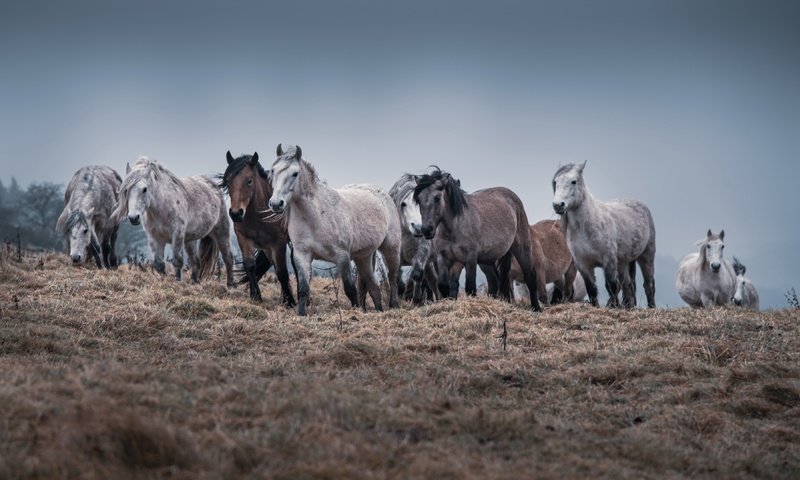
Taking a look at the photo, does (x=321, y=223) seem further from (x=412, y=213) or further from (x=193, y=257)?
(x=193, y=257)

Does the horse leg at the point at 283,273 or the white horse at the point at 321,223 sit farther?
the horse leg at the point at 283,273

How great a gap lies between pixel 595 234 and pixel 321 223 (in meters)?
4.67

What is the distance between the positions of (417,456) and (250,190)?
319 inches

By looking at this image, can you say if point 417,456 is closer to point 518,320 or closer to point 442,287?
point 518,320

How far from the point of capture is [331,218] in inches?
444

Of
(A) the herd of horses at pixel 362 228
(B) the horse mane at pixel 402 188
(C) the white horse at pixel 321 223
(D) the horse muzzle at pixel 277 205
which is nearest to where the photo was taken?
(D) the horse muzzle at pixel 277 205

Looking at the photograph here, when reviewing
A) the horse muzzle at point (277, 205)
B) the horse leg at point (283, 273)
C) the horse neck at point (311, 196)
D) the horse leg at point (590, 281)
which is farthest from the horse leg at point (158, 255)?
the horse leg at point (590, 281)

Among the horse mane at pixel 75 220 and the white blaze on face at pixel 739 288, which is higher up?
the horse mane at pixel 75 220

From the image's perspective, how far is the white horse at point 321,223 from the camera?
36.1 ft

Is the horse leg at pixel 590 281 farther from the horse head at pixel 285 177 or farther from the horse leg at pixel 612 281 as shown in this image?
the horse head at pixel 285 177

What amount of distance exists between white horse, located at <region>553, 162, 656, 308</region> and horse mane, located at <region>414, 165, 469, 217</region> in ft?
5.13

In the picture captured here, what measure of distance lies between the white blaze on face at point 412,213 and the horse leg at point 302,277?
5.08 ft

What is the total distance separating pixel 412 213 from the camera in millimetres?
11844

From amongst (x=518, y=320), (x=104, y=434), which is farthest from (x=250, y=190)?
(x=104, y=434)
